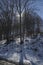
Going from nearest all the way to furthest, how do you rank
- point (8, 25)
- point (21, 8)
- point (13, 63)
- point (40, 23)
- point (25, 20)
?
point (13, 63)
point (21, 8)
point (8, 25)
point (25, 20)
point (40, 23)

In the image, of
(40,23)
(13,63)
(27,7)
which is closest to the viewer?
(13,63)

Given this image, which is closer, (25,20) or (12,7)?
(12,7)

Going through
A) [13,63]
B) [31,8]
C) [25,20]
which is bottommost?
[13,63]

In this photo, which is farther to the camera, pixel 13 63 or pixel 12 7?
pixel 12 7

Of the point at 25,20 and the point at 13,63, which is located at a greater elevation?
the point at 25,20

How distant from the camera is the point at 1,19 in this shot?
19.5 m

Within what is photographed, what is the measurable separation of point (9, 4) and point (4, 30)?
3493 mm

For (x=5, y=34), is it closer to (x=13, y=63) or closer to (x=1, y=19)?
(x=1, y=19)

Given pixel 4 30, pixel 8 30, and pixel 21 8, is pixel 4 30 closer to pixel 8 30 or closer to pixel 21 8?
pixel 8 30

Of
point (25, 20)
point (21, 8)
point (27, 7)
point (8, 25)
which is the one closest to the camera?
point (21, 8)

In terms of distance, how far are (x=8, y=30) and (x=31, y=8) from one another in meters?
3.90

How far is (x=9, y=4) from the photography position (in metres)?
16.8

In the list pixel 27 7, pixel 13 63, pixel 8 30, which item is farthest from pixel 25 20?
pixel 13 63

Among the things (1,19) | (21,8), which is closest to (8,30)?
(1,19)
